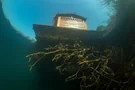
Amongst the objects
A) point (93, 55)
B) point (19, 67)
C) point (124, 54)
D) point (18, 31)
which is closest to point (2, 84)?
point (19, 67)

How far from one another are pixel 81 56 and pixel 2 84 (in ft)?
5.70

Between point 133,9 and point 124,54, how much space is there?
1.07 meters

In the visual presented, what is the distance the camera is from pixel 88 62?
10.5ft

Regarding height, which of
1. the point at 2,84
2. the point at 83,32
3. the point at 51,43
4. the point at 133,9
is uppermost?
the point at 133,9

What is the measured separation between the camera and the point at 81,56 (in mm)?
3180

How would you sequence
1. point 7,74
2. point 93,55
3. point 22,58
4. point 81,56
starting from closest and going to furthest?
point 81,56, point 93,55, point 7,74, point 22,58

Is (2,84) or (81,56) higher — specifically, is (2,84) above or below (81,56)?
below

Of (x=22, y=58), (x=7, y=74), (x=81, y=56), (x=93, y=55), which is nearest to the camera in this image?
(x=81, y=56)

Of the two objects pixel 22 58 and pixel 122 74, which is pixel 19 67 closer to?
pixel 22 58

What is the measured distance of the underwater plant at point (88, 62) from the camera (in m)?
3.14

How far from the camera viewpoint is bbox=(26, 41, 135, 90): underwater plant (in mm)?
3141

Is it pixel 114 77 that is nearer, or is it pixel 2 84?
pixel 114 77

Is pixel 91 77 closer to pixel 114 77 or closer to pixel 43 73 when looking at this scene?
pixel 114 77

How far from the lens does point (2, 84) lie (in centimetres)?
352
